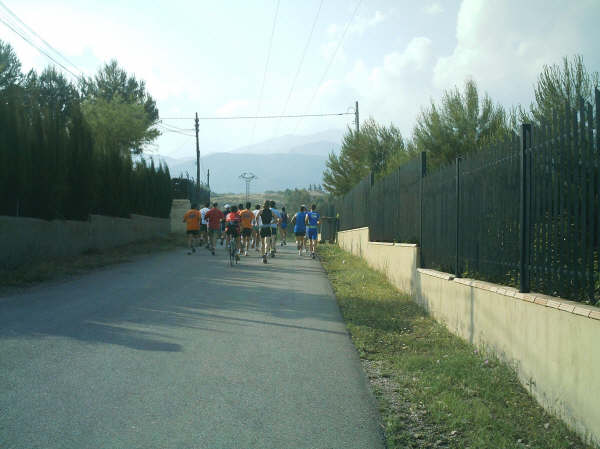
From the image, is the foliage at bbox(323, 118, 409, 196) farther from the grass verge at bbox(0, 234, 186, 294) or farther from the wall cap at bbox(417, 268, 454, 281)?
the wall cap at bbox(417, 268, 454, 281)

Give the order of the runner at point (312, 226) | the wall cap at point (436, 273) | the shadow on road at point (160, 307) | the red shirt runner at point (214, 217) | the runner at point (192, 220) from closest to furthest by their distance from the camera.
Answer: the shadow on road at point (160, 307), the wall cap at point (436, 273), the runner at point (192, 220), the red shirt runner at point (214, 217), the runner at point (312, 226)

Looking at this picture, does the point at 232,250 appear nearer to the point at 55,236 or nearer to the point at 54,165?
the point at 55,236

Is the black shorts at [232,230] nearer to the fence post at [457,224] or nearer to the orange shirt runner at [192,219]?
the orange shirt runner at [192,219]

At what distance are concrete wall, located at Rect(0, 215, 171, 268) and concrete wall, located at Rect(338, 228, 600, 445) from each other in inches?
421

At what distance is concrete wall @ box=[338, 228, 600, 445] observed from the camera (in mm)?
4137

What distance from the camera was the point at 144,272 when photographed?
14812 mm

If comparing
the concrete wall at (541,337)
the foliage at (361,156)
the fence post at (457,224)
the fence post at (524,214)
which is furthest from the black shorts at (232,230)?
the foliage at (361,156)

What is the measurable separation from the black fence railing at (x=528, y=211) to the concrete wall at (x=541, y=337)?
246 millimetres

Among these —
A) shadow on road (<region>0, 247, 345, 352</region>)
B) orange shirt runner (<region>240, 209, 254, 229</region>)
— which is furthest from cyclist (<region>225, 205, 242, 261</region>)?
shadow on road (<region>0, 247, 345, 352</region>)

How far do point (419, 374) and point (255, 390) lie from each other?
174 centimetres

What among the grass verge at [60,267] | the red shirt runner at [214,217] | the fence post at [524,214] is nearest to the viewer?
the fence post at [524,214]

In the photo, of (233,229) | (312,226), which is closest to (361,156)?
(312,226)

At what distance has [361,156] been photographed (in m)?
45.1

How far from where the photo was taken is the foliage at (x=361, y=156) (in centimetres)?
4262
